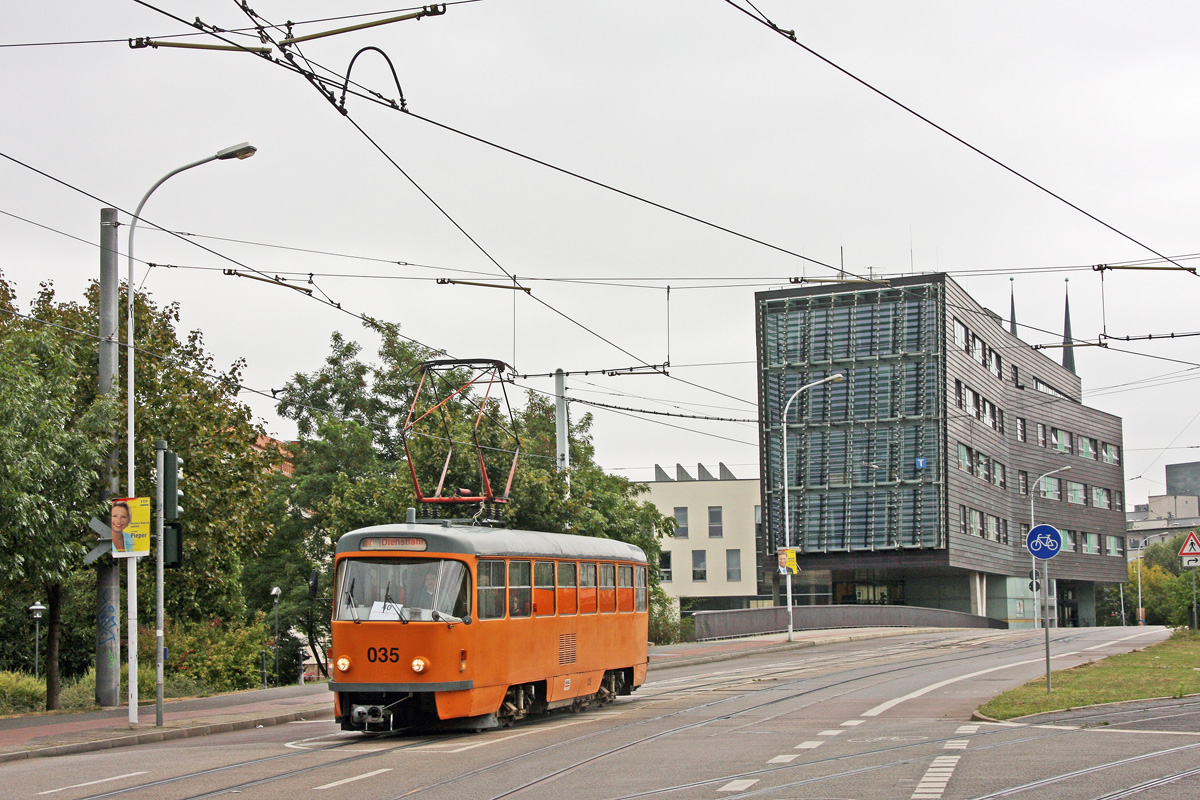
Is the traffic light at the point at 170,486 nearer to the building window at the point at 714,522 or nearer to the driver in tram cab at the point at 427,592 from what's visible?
the driver in tram cab at the point at 427,592

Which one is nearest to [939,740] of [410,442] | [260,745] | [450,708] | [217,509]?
[450,708]

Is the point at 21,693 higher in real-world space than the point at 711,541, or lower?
lower

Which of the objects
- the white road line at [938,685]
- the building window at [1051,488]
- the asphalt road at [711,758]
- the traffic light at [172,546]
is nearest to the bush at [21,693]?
the traffic light at [172,546]

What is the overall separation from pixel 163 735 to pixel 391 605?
3.81 metres

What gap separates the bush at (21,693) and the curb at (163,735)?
6.96 meters

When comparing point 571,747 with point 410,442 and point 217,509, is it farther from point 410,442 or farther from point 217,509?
point 410,442

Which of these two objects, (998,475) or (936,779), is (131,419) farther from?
(998,475)

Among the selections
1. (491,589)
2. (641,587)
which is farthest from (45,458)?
(641,587)

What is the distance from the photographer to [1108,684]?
70.8ft

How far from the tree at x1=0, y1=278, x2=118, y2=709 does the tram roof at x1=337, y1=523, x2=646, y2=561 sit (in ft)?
18.5

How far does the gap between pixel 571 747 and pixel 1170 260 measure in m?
15.8

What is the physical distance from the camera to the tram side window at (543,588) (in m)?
18.5

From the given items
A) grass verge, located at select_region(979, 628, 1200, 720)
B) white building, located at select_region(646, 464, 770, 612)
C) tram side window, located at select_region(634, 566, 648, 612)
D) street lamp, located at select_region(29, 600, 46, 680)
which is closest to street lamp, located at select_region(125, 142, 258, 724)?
tram side window, located at select_region(634, 566, 648, 612)

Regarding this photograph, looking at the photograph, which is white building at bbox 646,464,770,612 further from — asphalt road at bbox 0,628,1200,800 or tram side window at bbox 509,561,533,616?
tram side window at bbox 509,561,533,616
